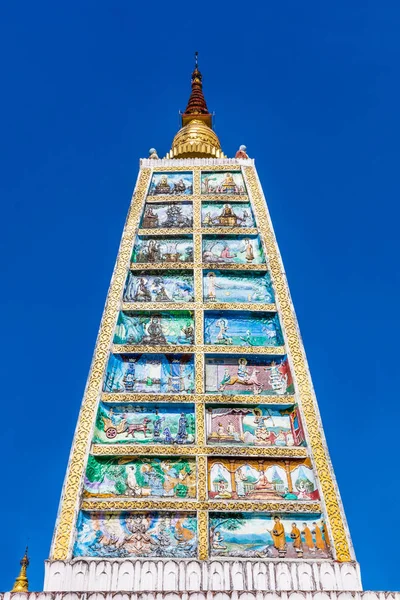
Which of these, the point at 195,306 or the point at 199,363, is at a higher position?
the point at 195,306

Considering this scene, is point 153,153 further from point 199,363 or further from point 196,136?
point 199,363

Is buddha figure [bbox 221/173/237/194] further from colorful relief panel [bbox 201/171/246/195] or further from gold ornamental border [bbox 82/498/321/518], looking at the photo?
gold ornamental border [bbox 82/498/321/518]

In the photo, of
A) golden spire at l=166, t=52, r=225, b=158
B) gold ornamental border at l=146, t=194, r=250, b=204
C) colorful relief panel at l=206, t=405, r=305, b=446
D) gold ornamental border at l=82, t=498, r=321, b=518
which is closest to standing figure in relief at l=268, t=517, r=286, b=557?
gold ornamental border at l=82, t=498, r=321, b=518

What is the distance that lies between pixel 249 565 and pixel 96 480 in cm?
344

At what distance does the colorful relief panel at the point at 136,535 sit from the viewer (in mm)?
13969

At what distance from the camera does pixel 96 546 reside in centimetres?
1403

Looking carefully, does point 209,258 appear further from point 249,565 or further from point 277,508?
point 249,565

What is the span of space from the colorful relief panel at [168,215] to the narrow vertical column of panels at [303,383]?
190 centimetres

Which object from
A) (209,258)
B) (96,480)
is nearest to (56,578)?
(96,480)

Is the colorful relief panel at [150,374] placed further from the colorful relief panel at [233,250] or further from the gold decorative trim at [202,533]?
the colorful relief panel at [233,250]

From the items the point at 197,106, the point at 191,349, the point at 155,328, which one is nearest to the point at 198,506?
the point at 191,349

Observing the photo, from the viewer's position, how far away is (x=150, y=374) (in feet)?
56.7

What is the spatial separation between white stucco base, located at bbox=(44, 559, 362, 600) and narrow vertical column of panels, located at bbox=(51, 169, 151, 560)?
48cm

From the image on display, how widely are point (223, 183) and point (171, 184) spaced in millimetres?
1540
